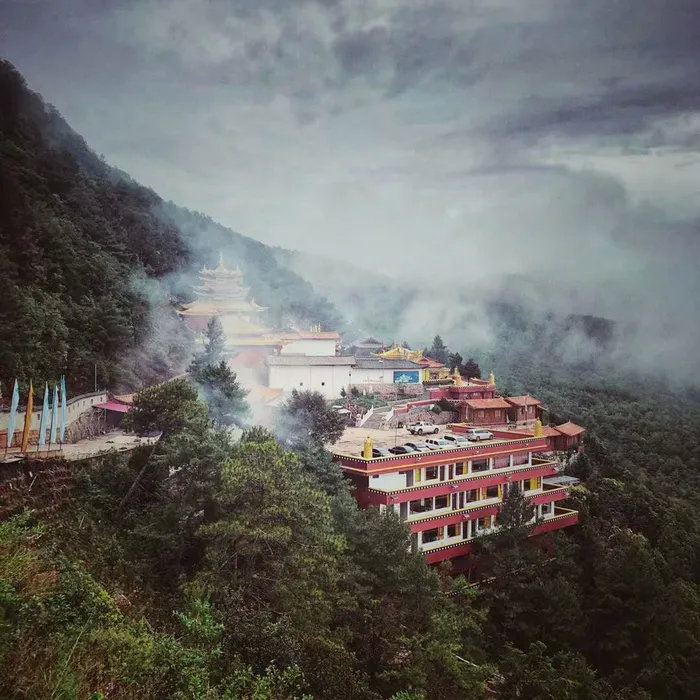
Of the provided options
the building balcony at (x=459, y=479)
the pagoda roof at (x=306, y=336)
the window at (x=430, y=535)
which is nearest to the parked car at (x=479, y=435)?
the building balcony at (x=459, y=479)

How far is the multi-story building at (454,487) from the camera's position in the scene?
29.9ft

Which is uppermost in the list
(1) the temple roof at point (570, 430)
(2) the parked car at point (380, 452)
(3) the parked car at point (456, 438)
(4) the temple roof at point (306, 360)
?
(4) the temple roof at point (306, 360)

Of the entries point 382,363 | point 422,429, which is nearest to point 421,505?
point 422,429

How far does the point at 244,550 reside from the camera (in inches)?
242

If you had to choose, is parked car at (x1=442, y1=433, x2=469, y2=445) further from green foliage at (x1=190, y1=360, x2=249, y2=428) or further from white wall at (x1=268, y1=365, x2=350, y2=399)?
white wall at (x1=268, y1=365, x2=350, y2=399)

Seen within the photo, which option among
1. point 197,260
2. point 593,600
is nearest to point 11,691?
point 593,600

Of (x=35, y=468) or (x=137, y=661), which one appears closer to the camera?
(x=137, y=661)

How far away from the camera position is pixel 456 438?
1115 centimetres

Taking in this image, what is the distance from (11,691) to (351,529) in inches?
191

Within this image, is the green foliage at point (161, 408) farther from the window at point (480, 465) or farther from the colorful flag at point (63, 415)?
the window at point (480, 465)

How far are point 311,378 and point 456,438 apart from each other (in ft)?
15.9

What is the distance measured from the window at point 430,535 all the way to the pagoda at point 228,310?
23.6 ft

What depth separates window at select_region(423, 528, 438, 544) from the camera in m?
9.48

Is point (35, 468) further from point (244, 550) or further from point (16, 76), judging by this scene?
point (16, 76)
